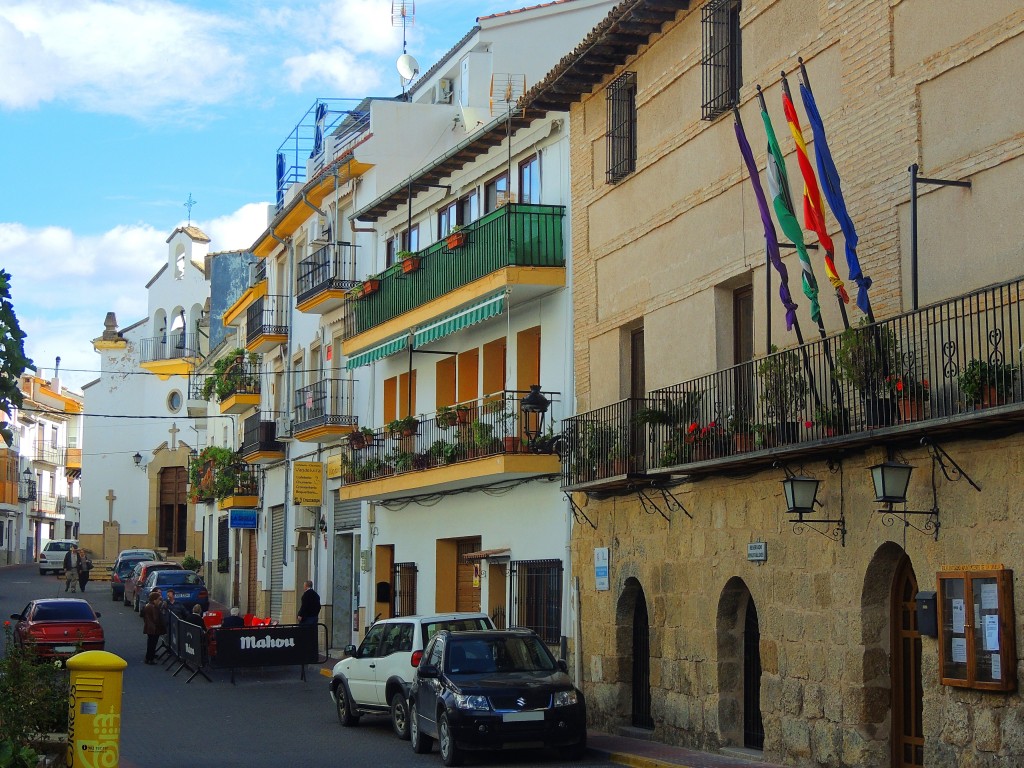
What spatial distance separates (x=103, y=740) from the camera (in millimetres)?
12938

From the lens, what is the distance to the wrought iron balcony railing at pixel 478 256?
22.8 metres

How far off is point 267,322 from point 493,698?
25691 mm

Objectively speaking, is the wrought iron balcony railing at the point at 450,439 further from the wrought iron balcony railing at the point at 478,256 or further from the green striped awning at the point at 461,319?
the wrought iron balcony railing at the point at 478,256

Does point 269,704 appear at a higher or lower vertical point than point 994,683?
lower

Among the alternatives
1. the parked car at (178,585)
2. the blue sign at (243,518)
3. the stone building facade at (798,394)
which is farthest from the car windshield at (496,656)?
the blue sign at (243,518)

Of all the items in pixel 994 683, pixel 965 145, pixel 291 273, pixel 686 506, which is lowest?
pixel 994 683

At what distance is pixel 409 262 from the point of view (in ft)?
88.0

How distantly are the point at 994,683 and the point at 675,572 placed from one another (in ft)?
21.5

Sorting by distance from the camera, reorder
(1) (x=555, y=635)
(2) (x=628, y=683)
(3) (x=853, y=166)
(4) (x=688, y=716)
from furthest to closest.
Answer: (1) (x=555, y=635) < (2) (x=628, y=683) < (4) (x=688, y=716) < (3) (x=853, y=166)

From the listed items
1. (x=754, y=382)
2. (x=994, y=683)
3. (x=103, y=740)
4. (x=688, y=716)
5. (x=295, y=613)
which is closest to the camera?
(x=994, y=683)

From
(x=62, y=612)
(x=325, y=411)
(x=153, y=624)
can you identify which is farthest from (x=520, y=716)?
(x=325, y=411)

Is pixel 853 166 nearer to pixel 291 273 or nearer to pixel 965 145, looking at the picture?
pixel 965 145

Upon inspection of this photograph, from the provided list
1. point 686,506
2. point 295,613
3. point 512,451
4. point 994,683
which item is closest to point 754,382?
point 686,506

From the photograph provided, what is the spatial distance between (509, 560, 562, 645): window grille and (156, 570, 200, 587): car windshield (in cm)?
1980
